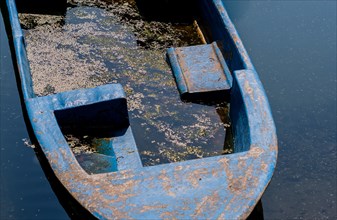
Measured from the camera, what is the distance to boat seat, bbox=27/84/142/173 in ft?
11.5

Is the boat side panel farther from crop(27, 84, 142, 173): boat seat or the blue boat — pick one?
crop(27, 84, 142, 173): boat seat

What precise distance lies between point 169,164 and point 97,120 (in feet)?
2.82

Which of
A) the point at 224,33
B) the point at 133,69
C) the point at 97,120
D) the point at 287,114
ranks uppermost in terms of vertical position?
the point at 224,33

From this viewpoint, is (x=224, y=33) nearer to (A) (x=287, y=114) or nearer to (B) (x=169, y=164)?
(A) (x=287, y=114)

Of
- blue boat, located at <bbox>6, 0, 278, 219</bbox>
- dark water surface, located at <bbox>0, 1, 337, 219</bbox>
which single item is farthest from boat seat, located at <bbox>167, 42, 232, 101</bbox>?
dark water surface, located at <bbox>0, 1, 337, 219</bbox>

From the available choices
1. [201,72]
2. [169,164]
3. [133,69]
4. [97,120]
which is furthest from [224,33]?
[169,164]

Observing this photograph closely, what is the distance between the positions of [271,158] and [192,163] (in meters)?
0.49

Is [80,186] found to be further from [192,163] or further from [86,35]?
[86,35]

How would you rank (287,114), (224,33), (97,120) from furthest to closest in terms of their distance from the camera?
(287,114)
(224,33)
(97,120)

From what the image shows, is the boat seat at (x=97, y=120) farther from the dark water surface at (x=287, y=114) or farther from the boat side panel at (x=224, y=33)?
the boat side panel at (x=224, y=33)

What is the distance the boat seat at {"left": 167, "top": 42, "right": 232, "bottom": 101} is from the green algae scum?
0.27 feet

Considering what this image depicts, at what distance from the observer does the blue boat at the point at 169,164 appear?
9.48 ft

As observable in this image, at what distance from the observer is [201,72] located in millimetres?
4465

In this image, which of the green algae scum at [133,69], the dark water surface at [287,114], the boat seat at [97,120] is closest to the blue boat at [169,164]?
the boat seat at [97,120]
